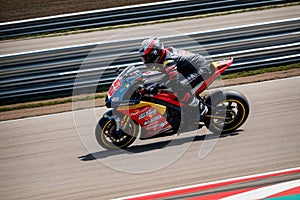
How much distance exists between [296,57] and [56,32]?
316 inches

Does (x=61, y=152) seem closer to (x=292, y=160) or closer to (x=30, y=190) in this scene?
(x=30, y=190)

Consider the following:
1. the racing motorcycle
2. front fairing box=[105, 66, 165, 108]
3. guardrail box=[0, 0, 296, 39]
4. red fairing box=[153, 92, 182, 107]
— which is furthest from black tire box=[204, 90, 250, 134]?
guardrail box=[0, 0, 296, 39]

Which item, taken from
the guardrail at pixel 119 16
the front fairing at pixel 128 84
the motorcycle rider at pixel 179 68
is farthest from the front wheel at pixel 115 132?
the guardrail at pixel 119 16

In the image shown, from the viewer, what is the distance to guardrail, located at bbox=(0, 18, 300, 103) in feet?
35.8

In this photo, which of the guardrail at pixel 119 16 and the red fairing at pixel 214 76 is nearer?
the red fairing at pixel 214 76

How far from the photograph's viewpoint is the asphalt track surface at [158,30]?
14.2 metres

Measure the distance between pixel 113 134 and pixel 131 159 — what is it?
54cm

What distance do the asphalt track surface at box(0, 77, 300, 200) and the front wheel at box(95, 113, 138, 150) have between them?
0.16 meters

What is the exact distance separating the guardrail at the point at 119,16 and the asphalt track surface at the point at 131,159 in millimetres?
6405

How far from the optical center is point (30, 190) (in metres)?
6.62

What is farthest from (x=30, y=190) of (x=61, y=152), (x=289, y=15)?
(x=289, y=15)

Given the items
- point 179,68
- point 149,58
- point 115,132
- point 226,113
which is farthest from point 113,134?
point 226,113

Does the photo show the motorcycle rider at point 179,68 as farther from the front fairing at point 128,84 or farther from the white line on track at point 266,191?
the white line on track at point 266,191

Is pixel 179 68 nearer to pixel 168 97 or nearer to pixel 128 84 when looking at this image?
pixel 168 97
